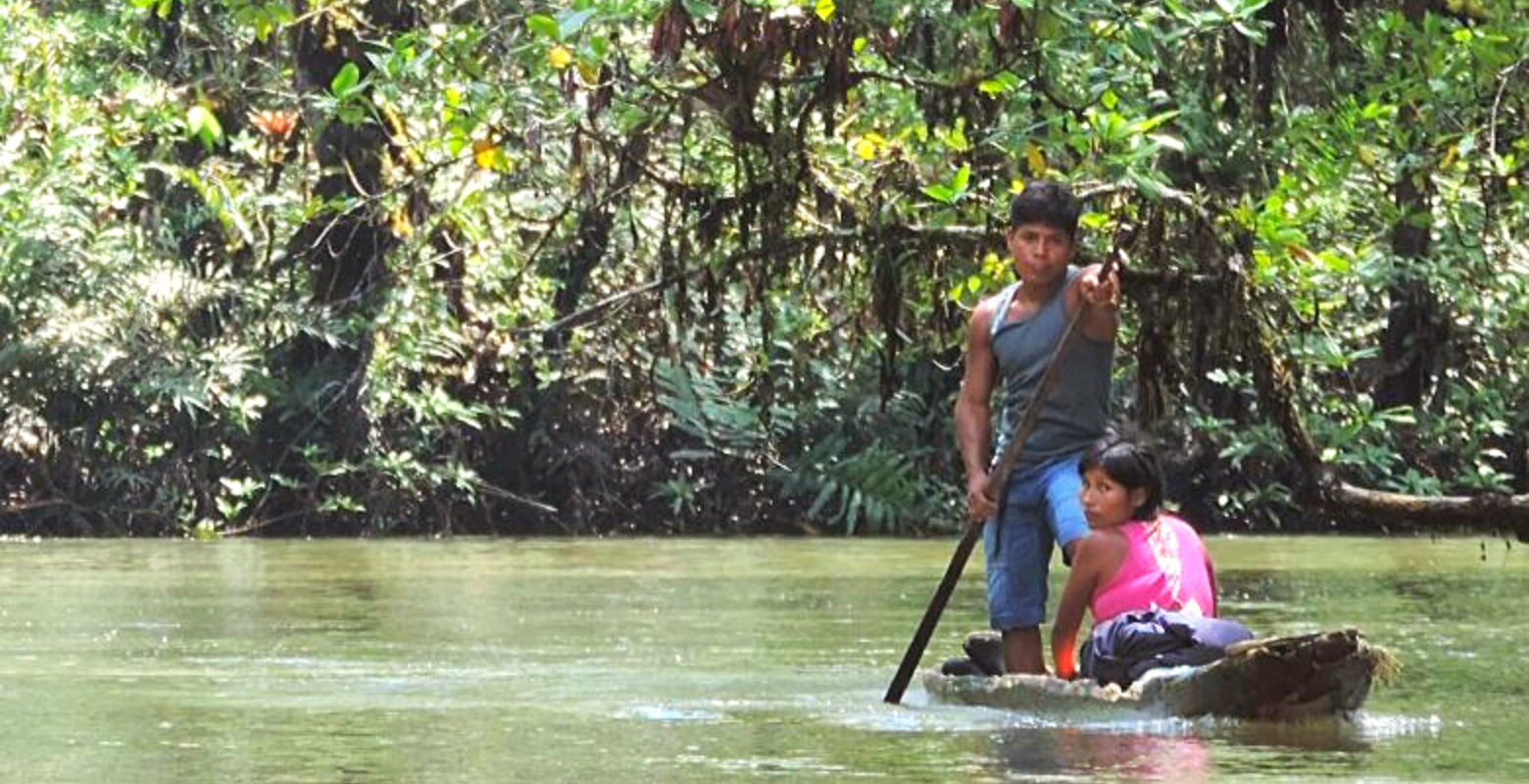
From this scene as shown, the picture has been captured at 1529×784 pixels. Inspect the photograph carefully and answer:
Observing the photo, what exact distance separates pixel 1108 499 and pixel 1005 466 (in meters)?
0.39

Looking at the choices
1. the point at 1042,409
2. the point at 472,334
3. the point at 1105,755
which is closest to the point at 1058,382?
the point at 1042,409

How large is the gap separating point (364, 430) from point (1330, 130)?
38.6 ft

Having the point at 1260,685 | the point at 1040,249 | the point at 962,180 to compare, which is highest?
the point at 962,180

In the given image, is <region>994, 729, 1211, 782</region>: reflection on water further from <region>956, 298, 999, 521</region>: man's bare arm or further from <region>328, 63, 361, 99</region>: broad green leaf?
<region>328, 63, 361, 99</region>: broad green leaf

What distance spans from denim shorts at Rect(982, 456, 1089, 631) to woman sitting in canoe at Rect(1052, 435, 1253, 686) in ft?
0.64

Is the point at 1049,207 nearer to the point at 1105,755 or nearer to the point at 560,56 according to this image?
the point at 1105,755

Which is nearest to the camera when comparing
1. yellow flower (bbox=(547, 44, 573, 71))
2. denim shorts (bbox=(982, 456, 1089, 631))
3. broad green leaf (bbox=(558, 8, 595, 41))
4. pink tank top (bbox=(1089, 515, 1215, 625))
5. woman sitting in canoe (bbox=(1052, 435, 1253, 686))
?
woman sitting in canoe (bbox=(1052, 435, 1253, 686))

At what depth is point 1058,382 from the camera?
1085 centimetres

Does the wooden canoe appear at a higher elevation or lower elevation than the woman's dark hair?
lower

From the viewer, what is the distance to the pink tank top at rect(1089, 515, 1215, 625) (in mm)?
10492

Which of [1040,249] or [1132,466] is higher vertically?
[1040,249]

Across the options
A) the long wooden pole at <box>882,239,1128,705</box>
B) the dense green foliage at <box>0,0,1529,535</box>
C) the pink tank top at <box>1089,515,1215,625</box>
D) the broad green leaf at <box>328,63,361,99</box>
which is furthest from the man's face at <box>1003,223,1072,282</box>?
the dense green foliage at <box>0,0,1529,535</box>

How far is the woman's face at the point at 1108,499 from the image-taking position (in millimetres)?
10562

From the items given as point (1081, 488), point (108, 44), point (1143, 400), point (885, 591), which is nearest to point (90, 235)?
point (108, 44)
